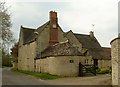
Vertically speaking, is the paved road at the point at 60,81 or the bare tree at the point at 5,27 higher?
the bare tree at the point at 5,27

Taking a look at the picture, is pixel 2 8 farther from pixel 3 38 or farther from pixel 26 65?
pixel 26 65

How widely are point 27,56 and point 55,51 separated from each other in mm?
14776

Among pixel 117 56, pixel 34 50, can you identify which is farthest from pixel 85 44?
pixel 117 56

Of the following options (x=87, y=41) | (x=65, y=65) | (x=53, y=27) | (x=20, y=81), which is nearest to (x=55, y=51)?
(x=65, y=65)

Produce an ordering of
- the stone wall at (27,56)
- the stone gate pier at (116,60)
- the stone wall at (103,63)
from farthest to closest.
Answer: the stone wall at (103,63)
the stone wall at (27,56)
the stone gate pier at (116,60)

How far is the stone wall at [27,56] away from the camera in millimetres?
50031

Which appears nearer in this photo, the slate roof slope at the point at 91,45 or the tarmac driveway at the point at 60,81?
the tarmac driveway at the point at 60,81

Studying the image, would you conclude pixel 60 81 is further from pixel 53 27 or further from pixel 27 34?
pixel 27 34

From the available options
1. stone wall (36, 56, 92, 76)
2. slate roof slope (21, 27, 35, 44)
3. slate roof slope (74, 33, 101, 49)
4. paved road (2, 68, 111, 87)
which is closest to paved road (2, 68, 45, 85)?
paved road (2, 68, 111, 87)

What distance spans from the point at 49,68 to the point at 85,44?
19.7 metres

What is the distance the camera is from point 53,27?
4872 cm

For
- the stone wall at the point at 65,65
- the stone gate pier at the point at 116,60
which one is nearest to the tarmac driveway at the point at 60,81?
the stone gate pier at the point at 116,60

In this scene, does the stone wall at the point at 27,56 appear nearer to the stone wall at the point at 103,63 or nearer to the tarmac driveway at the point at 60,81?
the stone wall at the point at 103,63

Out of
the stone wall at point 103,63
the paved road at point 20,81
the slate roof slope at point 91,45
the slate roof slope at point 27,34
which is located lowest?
the paved road at point 20,81
